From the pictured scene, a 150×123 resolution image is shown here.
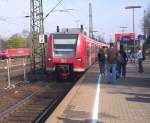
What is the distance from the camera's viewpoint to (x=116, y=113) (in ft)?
41.7

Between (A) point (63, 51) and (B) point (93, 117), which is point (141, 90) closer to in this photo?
(B) point (93, 117)

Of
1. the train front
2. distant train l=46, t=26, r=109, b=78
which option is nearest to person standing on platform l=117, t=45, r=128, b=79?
distant train l=46, t=26, r=109, b=78

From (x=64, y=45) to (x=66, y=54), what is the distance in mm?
578

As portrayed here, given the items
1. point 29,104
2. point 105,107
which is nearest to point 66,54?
point 29,104

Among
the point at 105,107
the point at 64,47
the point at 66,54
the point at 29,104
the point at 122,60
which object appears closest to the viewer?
the point at 105,107

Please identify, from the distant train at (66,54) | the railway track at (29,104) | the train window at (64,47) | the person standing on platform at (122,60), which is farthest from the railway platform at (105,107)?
the train window at (64,47)

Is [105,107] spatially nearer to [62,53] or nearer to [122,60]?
[122,60]

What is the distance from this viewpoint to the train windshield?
2852cm

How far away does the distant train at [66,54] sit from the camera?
28297 millimetres

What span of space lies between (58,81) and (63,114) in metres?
17.5

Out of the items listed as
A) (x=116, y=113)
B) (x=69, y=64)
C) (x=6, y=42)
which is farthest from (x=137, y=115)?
(x=6, y=42)

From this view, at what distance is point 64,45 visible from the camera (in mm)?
28688

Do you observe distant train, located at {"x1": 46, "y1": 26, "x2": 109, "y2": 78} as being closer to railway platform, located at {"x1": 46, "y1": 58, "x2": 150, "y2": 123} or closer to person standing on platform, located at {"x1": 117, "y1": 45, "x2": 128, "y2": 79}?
person standing on platform, located at {"x1": 117, "y1": 45, "x2": 128, "y2": 79}

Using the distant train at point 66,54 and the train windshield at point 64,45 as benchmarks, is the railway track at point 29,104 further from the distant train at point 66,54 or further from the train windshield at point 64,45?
the train windshield at point 64,45
